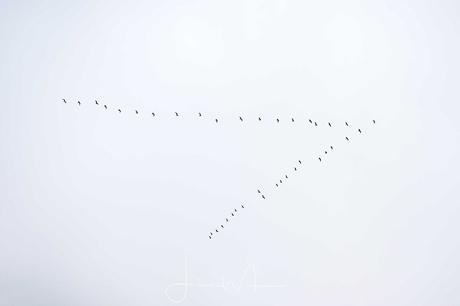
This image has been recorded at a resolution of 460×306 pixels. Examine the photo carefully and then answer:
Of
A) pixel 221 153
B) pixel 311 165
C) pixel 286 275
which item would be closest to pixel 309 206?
pixel 311 165

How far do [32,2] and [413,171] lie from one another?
2.77 metres

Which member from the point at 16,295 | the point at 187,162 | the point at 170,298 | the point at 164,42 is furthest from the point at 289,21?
the point at 16,295

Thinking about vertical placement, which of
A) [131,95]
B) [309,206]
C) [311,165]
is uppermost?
[131,95]

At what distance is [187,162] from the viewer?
328 centimetres

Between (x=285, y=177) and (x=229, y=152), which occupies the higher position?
(x=229, y=152)

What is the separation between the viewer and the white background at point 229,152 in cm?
316

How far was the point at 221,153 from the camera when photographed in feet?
10.7

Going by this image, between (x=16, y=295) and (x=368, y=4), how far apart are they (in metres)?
3.03

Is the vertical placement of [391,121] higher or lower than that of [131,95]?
lower

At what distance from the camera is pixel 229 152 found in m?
3.27

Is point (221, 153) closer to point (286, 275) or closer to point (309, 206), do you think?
point (309, 206)

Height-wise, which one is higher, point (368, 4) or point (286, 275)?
point (368, 4)

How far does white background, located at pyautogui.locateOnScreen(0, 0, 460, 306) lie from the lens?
3.16 metres

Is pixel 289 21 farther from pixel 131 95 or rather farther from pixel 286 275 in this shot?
pixel 286 275
